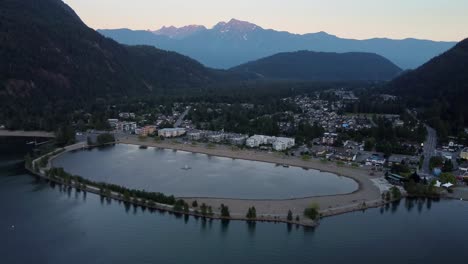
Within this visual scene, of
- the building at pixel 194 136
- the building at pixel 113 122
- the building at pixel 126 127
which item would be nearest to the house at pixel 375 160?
the building at pixel 194 136

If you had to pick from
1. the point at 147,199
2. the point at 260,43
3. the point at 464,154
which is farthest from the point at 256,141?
the point at 260,43

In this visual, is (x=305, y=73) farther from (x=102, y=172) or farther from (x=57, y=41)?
(x=102, y=172)

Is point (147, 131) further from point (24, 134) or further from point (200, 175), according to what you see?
point (200, 175)

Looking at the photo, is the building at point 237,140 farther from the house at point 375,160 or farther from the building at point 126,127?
the building at point 126,127

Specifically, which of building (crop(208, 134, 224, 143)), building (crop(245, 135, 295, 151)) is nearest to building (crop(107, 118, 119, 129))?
building (crop(208, 134, 224, 143))

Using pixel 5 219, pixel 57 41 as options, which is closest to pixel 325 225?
pixel 5 219

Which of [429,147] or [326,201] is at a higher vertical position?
[429,147]

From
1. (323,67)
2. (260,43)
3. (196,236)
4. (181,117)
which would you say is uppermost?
(260,43)

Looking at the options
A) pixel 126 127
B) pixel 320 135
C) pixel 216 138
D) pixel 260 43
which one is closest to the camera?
pixel 216 138
